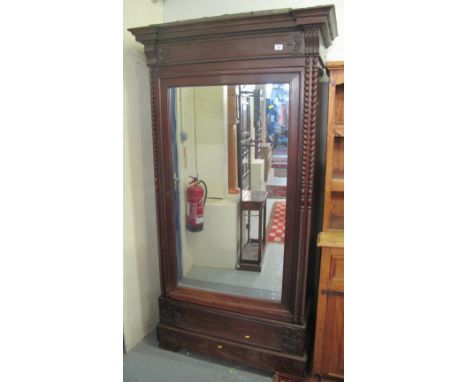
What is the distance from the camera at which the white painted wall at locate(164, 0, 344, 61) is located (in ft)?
5.48

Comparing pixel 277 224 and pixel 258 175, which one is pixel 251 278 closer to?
pixel 277 224

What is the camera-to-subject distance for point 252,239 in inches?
72.2

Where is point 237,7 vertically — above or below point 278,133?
above

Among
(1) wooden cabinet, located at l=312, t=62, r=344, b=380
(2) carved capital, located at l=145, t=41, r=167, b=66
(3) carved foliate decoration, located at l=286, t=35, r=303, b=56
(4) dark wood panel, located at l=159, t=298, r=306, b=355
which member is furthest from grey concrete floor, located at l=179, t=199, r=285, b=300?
(2) carved capital, located at l=145, t=41, r=167, b=66

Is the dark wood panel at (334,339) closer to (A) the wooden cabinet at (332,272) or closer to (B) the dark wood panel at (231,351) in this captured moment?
(A) the wooden cabinet at (332,272)

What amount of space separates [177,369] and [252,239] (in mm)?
812

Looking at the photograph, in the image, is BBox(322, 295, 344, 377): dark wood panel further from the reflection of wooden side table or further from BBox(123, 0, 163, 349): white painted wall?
BBox(123, 0, 163, 349): white painted wall

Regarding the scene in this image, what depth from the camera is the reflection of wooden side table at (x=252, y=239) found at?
1759mm

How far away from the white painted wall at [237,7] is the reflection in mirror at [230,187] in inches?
21.5

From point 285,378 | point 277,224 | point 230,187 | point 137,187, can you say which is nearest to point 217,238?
point 230,187
